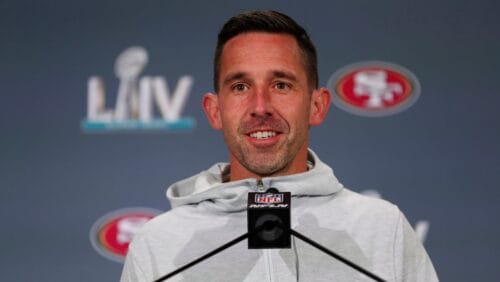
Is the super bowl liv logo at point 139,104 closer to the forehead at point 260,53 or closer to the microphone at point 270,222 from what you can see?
the forehead at point 260,53

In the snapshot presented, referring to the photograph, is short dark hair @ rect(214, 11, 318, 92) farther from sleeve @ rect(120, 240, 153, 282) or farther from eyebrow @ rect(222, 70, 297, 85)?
sleeve @ rect(120, 240, 153, 282)

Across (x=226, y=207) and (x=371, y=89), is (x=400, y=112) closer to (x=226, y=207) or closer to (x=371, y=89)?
(x=371, y=89)

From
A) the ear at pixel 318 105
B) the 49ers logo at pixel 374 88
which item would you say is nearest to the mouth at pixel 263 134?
the ear at pixel 318 105

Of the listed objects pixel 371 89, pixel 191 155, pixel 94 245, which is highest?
pixel 371 89

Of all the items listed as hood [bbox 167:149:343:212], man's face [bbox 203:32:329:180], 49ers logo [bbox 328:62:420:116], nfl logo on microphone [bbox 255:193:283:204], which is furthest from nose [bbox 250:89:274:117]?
49ers logo [bbox 328:62:420:116]

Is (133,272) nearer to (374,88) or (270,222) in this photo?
(270,222)

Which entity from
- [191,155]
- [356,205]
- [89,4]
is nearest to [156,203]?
[191,155]

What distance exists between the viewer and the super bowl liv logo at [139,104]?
2033mm

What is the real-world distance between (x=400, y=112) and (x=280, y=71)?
3.03ft

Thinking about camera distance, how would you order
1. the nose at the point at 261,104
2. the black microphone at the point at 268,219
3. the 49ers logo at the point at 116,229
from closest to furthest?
1. the black microphone at the point at 268,219
2. the nose at the point at 261,104
3. the 49ers logo at the point at 116,229

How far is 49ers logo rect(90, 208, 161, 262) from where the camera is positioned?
201 centimetres

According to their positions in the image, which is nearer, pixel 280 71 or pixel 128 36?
pixel 280 71

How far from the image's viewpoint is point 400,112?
2.04 m

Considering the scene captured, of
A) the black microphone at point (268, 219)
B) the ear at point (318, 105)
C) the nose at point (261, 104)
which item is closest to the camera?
the black microphone at point (268, 219)
